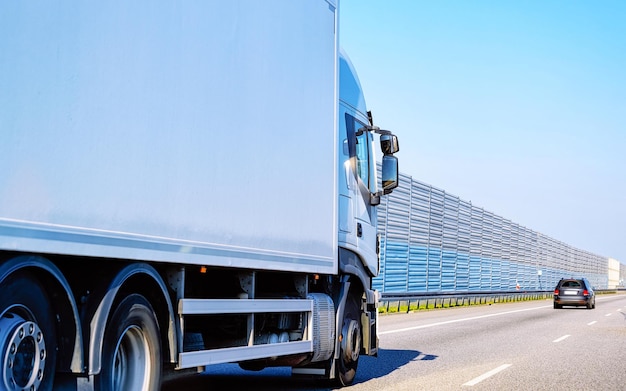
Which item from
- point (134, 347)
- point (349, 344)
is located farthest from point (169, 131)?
point (349, 344)

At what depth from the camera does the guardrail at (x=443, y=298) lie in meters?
28.9

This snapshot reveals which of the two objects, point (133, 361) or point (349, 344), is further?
point (349, 344)

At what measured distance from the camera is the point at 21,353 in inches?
190

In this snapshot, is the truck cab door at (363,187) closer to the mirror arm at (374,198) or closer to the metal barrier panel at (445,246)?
the mirror arm at (374,198)

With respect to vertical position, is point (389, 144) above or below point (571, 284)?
above

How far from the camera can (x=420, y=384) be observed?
10.3 m

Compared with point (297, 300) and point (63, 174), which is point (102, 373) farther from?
point (297, 300)

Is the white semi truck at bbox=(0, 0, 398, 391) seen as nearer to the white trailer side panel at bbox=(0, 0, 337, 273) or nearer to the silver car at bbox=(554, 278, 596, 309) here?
the white trailer side panel at bbox=(0, 0, 337, 273)

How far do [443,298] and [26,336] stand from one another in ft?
101

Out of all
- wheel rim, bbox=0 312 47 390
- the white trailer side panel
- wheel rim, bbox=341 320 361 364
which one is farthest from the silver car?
wheel rim, bbox=0 312 47 390

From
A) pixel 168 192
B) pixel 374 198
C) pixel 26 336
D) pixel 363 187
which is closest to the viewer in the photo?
pixel 26 336

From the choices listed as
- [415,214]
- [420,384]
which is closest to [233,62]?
[420,384]

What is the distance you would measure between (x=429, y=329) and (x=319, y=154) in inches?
486

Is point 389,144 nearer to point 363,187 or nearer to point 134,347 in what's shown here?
point 363,187
